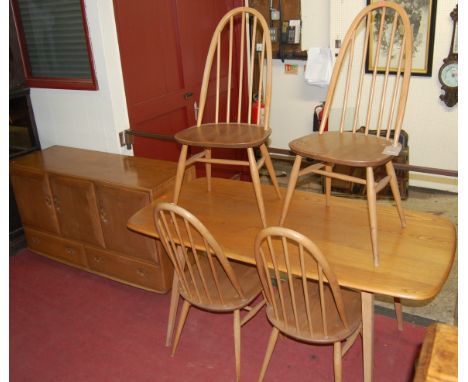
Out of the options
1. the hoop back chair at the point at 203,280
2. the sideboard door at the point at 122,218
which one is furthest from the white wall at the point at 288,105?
the hoop back chair at the point at 203,280

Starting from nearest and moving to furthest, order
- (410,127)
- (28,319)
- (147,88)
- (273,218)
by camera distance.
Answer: (273,218), (28,319), (147,88), (410,127)

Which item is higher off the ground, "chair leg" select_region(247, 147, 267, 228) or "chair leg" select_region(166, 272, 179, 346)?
"chair leg" select_region(247, 147, 267, 228)

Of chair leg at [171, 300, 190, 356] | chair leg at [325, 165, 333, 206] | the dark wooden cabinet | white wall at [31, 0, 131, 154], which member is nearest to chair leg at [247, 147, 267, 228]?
chair leg at [325, 165, 333, 206]

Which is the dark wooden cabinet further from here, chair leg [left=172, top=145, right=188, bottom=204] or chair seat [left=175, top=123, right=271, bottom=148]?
chair seat [left=175, top=123, right=271, bottom=148]

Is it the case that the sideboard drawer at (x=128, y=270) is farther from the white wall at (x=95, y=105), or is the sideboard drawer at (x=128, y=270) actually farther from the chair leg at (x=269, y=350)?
the chair leg at (x=269, y=350)

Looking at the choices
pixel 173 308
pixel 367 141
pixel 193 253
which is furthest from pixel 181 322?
pixel 367 141

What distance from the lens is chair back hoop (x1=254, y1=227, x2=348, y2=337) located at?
5.05ft

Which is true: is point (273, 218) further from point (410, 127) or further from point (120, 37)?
point (410, 127)

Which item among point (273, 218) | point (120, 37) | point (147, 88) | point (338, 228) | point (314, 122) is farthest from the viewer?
point (314, 122)

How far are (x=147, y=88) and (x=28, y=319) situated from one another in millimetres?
1650

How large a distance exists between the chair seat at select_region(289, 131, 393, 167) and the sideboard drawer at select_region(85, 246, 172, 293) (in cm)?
122

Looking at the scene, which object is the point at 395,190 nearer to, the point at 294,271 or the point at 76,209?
the point at 294,271
